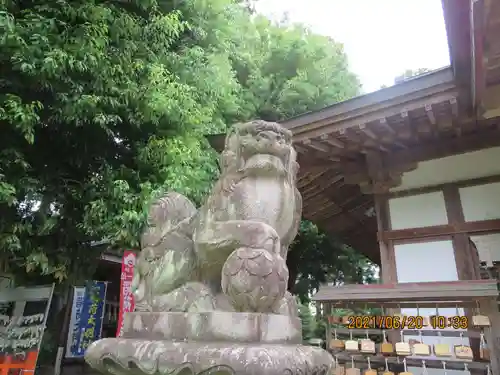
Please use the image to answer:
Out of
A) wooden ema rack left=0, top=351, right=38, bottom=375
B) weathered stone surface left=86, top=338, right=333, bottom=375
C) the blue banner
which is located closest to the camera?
weathered stone surface left=86, top=338, right=333, bottom=375

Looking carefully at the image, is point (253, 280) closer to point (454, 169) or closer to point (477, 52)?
point (477, 52)

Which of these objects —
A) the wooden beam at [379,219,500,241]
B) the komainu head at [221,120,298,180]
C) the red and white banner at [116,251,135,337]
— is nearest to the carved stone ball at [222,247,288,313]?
the komainu head at [221,120,298,180]

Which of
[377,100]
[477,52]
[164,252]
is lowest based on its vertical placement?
[164,252]

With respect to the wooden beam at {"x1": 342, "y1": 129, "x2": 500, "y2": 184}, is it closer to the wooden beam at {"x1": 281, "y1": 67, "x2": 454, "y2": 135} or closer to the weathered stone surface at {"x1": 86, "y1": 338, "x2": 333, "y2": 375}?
the wooden beam at {"x1": 281, "y1": 67, "x2": 454, "y2": 135}

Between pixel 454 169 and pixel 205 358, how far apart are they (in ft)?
15.6

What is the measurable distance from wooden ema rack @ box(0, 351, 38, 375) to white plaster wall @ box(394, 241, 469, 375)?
19.3ft

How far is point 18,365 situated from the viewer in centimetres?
630

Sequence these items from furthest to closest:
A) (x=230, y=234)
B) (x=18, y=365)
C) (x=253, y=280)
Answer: (x=18, y=365) → (x=230, y=234) → (x=253, y=280)

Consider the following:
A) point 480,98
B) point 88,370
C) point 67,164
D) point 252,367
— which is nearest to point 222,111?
point 67,164

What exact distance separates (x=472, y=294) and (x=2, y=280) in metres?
8.15

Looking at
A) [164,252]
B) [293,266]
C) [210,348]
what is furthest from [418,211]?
[293,266]

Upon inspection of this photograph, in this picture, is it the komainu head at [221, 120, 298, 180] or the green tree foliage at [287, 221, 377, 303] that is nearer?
the komainu head at [221, 120, 298, 180]

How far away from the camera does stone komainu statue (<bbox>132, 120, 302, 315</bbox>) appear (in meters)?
2.20

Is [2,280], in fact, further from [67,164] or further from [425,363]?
[425,363]
